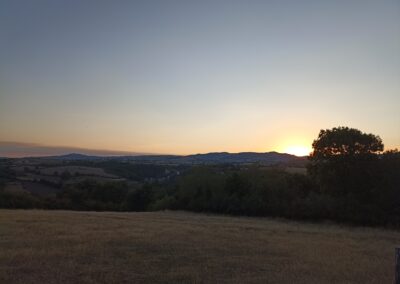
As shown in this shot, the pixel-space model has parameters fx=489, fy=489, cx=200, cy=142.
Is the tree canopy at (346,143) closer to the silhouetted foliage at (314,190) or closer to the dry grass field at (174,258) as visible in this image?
the silhouetted foliage at (314,190)

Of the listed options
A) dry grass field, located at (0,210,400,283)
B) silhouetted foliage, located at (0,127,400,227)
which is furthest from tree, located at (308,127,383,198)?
dry grass field, located at (0,210,400,283)

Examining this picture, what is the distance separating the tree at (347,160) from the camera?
48.8 meters

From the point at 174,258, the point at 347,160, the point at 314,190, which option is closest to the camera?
the point at 174,258

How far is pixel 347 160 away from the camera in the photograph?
48844 millimetres

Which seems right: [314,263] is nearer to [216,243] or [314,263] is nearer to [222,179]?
[216,243]

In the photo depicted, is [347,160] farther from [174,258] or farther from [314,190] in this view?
[174,258]

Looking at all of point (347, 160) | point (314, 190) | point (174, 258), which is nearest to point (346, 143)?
point (347, 160)

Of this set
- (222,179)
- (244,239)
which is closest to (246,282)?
(244,239)

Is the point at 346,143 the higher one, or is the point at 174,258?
the point at 346,143

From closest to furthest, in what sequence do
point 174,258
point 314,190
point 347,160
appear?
point 174,258 < point 347,160 < point 314,190

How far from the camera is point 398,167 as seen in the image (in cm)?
4862

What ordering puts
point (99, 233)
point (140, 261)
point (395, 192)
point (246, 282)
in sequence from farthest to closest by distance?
1. point (395, 192)
2. point (99, 233)
3. point (140, 261)
4. point (246, 282)

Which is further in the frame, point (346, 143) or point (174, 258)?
point (346, 143)

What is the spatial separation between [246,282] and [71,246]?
7.68 meters
